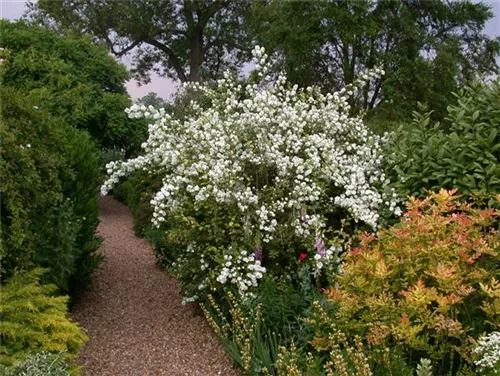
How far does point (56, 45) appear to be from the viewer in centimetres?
1378

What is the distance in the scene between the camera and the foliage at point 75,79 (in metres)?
12.7

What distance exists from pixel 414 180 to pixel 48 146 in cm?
351

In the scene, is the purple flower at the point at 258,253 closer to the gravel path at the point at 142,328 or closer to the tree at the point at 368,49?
the gravel path at the point at 142,328

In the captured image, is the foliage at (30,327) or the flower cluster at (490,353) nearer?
the flower cluster at (490,353)

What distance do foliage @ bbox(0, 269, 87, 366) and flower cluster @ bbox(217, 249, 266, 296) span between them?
4.39 ft

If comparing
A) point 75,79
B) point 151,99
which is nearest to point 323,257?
point 75,79

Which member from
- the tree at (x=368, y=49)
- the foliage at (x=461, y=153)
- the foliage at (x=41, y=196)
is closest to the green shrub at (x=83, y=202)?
the foliage at (x=41, y=196)

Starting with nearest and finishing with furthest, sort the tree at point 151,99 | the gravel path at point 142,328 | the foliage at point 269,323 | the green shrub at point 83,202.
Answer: the foliage at point 269,323 < the gravel path at point 142,328 < the green shrub at point 83,202 < the tree at point 151,99

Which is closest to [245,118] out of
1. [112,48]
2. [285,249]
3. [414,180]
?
[285,249]

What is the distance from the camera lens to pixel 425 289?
12.9ft

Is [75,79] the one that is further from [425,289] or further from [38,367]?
[425,289]

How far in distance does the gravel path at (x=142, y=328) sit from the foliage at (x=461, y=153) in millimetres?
2474

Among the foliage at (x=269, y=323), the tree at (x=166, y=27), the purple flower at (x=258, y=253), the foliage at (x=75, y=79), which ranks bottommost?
the foliage at (x=269, y=323)

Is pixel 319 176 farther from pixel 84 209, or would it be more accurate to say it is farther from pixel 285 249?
pixel 84 209
